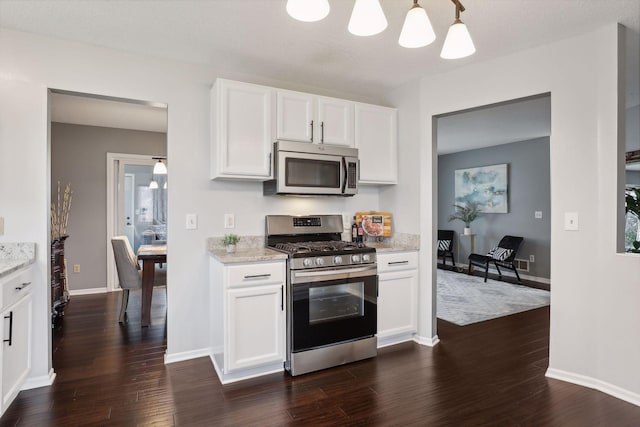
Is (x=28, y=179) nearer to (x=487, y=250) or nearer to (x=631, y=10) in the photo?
(x=631, y=10)

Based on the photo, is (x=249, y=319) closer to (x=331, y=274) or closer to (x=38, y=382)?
(x=331, y=274)

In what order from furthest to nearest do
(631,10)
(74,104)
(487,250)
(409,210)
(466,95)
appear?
(487,250)
(74,104)
(409,210)
(466,95)
(631,10)

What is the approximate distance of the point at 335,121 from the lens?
10.3ft

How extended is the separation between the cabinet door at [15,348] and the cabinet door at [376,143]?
8.56 feet

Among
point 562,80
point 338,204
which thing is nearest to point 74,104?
point 338,204

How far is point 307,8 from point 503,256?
18.3 feet

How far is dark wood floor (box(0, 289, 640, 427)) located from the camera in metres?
2.08

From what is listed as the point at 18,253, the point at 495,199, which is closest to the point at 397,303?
the point at 18,253

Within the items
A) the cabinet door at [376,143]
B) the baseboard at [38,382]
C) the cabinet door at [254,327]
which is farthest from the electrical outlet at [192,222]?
the cabinet door at [376,143]

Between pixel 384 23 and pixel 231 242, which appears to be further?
pixel 231 242

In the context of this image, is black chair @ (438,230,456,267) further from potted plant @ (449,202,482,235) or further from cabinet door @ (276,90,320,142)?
cabinet door @ (276,90,320,142)

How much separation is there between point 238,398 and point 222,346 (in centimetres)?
37

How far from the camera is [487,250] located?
272 inches

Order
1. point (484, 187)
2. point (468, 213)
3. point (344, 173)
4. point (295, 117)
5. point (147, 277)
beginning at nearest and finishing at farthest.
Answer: point (295, 117), point (344, 173), point (147, 277), point (484, 187), point (468, 213)
